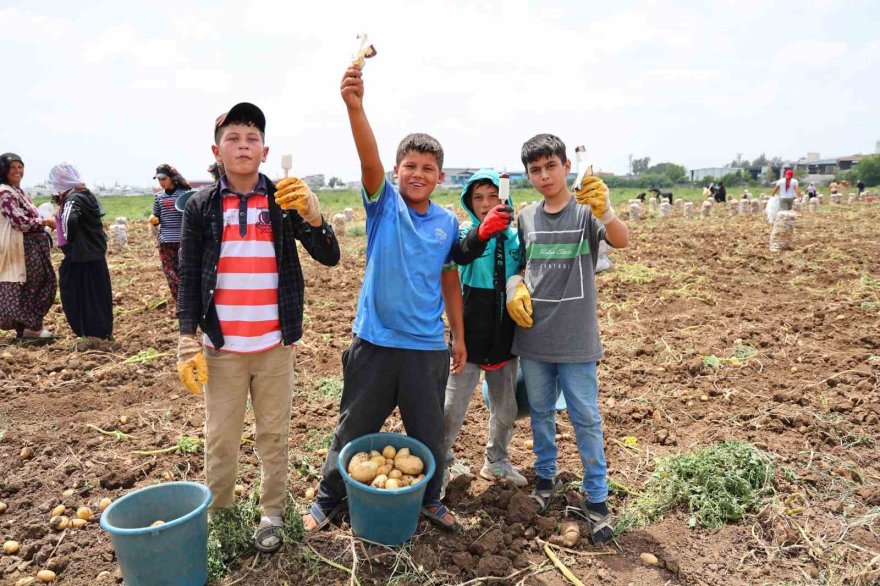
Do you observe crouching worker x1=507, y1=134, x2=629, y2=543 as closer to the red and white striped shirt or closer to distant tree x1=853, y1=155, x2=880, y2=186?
the red and white striped shirt

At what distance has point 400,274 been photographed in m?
2.46

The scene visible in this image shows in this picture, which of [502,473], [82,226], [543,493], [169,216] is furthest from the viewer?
[169,216]

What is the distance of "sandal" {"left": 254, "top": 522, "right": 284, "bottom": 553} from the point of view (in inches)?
97.7

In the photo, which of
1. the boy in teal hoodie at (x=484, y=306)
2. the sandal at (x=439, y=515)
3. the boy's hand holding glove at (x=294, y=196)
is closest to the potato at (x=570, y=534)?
the sandal at (x=439, y=515)

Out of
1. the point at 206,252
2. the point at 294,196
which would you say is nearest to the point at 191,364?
the point at 206,252

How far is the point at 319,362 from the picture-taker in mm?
5211

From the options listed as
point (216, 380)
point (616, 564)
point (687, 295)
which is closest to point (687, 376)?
point (616, 564)

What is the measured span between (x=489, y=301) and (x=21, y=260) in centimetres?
529

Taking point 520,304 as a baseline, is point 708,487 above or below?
below

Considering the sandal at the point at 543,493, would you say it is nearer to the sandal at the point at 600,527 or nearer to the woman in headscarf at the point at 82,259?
the sandal at the point at 600,527

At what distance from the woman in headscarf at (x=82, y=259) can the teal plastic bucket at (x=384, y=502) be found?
436cm

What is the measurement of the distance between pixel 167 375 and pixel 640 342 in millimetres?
4584

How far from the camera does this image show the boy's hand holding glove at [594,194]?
236 centimetres

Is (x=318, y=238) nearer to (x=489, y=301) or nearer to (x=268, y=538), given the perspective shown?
(x=489, y=301)
